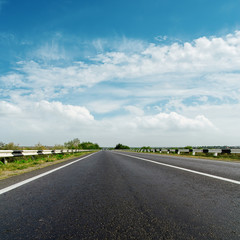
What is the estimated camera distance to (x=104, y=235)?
2.13 m

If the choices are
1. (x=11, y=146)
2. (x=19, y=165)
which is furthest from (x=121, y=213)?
(x=11, y=146)

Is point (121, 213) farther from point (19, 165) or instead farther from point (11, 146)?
point (11, 146)

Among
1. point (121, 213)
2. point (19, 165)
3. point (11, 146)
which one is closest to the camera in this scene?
point (121, 213)

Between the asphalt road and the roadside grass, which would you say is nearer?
the asphalt road

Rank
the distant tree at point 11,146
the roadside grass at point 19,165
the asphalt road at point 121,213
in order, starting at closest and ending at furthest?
the asphalt road at point 121,213 → the roadside grass at point 19,165 → the distant tree at point 11,146

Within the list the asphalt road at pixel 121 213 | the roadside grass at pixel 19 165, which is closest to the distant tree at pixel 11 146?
the roadside grass at pixel 19 165

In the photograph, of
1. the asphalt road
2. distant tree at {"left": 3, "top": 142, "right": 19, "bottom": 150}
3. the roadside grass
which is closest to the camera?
the asphalt road

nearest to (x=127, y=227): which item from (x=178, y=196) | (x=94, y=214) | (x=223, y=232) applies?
(x=94, y=214)

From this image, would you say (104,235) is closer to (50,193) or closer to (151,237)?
(151,237)

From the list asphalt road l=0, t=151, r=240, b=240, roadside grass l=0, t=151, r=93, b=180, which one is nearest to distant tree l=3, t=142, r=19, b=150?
roadside grass l=0, t=151, r=93, b=180

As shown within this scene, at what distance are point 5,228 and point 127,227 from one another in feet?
4.60

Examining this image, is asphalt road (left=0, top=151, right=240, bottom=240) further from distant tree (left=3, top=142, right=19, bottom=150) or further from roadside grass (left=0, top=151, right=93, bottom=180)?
distant tree (left=3, top=142, right=19, bottom=150)

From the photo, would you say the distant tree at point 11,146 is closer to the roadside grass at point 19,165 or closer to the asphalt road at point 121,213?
the roadside grass at point 19,165

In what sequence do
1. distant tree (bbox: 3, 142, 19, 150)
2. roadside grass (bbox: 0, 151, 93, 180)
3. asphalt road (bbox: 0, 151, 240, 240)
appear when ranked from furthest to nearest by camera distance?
distant tree (bbox: 3, 142, 19, 150)
roadside grass (bbox: 0, 151, 93, 180)
asphalt road (bbox: 0, 151, 240, 240)
